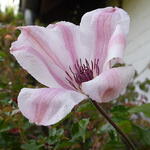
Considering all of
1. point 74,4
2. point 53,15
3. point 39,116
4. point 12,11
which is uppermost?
point 39,116

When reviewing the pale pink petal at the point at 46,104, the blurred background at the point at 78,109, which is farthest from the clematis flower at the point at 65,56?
the blurred background at the point at 78,109

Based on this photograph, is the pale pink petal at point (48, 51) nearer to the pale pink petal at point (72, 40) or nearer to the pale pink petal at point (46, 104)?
the pale pink petal at point (72, 40)

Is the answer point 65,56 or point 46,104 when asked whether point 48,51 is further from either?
point 46,104

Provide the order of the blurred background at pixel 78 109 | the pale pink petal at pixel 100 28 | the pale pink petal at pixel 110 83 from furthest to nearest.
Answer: the blurred background at pixel 78 109 → the pale pink petal at pixel 100 28 → the pale pink petal at pixel 110 83

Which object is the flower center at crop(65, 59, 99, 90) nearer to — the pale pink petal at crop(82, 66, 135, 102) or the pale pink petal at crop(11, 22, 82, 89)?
the pale pink petal at crop(11, 22, 82, 89)

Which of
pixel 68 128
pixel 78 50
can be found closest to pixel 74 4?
pixel 68 128

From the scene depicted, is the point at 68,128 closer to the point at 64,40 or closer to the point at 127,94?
the point at 64,40

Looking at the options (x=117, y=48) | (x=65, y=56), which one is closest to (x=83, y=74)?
(x=65, y=56)
